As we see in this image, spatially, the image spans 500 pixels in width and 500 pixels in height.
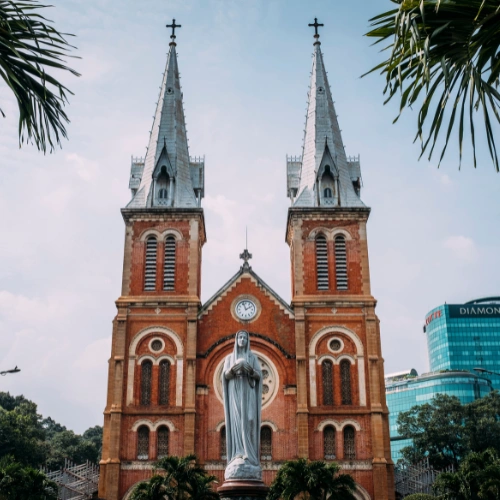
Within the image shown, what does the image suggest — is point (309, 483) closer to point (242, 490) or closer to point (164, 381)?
point (164, 381)

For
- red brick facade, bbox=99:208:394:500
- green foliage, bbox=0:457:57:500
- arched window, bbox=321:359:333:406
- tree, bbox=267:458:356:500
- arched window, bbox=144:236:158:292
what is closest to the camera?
green foliage, bbox=0:457:57:500

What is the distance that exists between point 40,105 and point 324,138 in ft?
116

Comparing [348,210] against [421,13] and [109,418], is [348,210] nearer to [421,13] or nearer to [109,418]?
[109,418]

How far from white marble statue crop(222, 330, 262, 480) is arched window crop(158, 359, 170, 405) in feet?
68.9

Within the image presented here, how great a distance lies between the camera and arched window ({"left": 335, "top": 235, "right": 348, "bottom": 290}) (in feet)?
125

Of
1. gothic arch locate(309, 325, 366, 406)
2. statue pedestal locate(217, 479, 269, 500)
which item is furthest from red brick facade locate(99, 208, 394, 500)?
statue pedestal locate(217, 479, 269, 500)

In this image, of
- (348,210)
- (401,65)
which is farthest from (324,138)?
(401,65)

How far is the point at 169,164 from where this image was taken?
41.6 m

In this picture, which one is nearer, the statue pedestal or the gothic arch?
the statue pedestal

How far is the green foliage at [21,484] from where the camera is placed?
25562 millimetres

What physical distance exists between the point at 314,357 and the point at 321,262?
205 inches

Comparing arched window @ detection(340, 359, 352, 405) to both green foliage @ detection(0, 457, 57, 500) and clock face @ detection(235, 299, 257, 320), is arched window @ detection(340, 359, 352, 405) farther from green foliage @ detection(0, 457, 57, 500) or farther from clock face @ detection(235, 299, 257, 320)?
green foliage @ detection(0, 457, 57, 500)

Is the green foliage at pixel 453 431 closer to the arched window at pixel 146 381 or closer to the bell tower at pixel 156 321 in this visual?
the bell tower at pixel 156 321

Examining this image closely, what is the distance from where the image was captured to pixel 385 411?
3550cm
